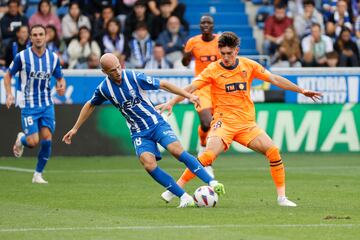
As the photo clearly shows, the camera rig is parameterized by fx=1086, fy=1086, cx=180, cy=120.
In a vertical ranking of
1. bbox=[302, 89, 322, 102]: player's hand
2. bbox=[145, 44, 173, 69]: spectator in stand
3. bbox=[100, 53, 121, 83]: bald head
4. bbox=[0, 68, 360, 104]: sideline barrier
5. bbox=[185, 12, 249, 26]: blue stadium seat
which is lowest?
bbox=[0, 68, 360, 104]: sideline barrier

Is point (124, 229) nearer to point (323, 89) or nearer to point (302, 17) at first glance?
point (323, 89)

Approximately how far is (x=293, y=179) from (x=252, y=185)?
1.38 m

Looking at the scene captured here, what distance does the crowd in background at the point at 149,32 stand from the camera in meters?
24.7

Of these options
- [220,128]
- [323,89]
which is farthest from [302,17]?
[220,128]

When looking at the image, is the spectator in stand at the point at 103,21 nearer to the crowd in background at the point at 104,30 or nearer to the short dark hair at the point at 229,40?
the crowd in background at the point at 104,30

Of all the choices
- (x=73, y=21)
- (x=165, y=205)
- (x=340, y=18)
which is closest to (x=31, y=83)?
(x=165, y=205)

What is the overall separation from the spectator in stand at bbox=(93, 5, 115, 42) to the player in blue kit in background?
1225cm

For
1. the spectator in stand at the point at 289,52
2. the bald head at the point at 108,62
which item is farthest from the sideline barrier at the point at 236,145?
the bald head at the point at 108,62

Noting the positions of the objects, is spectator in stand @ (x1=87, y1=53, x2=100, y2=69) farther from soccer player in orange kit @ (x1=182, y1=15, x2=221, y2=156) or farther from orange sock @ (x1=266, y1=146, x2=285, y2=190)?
orange sock @ (x1=266, y1=146, x2=285, y2=190)

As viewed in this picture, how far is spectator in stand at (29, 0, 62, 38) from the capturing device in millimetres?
25141

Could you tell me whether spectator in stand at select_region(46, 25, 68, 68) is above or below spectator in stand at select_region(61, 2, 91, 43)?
below

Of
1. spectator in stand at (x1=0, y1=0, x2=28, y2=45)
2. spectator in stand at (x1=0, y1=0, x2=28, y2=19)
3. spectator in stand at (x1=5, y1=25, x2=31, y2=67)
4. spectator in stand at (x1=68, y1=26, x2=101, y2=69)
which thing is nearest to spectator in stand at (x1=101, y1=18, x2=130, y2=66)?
spectator in stand at (x1=68, y1=26, x2=101, y2=69)

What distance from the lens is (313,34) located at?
86.5 ft

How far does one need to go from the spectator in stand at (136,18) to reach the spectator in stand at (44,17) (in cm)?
171
